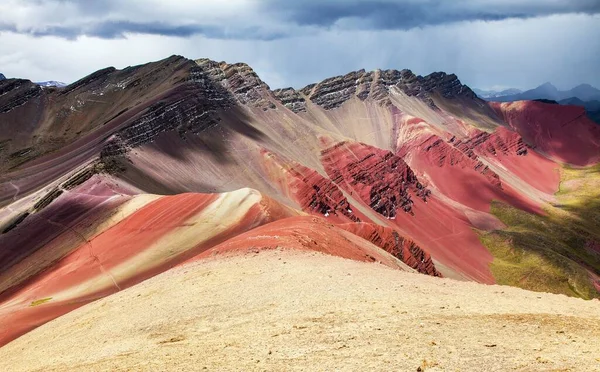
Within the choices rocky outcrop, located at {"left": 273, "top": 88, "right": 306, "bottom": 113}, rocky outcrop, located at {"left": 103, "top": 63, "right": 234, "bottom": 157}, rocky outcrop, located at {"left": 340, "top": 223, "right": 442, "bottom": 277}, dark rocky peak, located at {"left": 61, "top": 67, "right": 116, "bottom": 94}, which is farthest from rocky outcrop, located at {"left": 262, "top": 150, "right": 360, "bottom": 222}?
dark rocky peak, located at {"left": 61, "top": 67, "right": 116, "bottom": 94}

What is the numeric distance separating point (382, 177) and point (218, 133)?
37.3 m

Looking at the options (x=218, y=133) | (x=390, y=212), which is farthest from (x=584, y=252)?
(x=218, y=133)

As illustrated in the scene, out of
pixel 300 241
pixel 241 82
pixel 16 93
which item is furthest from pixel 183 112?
pixel 300 241

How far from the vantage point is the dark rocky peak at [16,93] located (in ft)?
447

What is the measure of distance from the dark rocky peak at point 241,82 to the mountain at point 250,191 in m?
0.43

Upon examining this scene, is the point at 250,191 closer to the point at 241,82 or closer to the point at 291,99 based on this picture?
the point at 241,82

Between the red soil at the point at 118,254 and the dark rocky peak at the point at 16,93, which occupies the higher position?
the dark rocky peak at the point at 16,93

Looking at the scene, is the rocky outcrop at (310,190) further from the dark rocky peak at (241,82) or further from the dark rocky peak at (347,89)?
the dark rocky peak at (347,89)

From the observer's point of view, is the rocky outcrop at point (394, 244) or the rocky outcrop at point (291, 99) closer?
the rocky outcrop at point (394, 244)

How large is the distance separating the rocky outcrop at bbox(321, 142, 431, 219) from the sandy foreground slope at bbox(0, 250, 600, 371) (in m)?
80.6

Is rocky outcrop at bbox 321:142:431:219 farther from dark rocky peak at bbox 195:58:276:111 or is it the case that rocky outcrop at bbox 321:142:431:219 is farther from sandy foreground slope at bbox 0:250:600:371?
sandy foreground slope at bbox 0:250:600:371

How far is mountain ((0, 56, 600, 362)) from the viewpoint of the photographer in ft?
139

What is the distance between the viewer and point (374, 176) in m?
113

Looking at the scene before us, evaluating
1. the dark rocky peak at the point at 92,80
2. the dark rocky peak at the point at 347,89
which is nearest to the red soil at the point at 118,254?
the dark rocky peak at the point at 92,80
